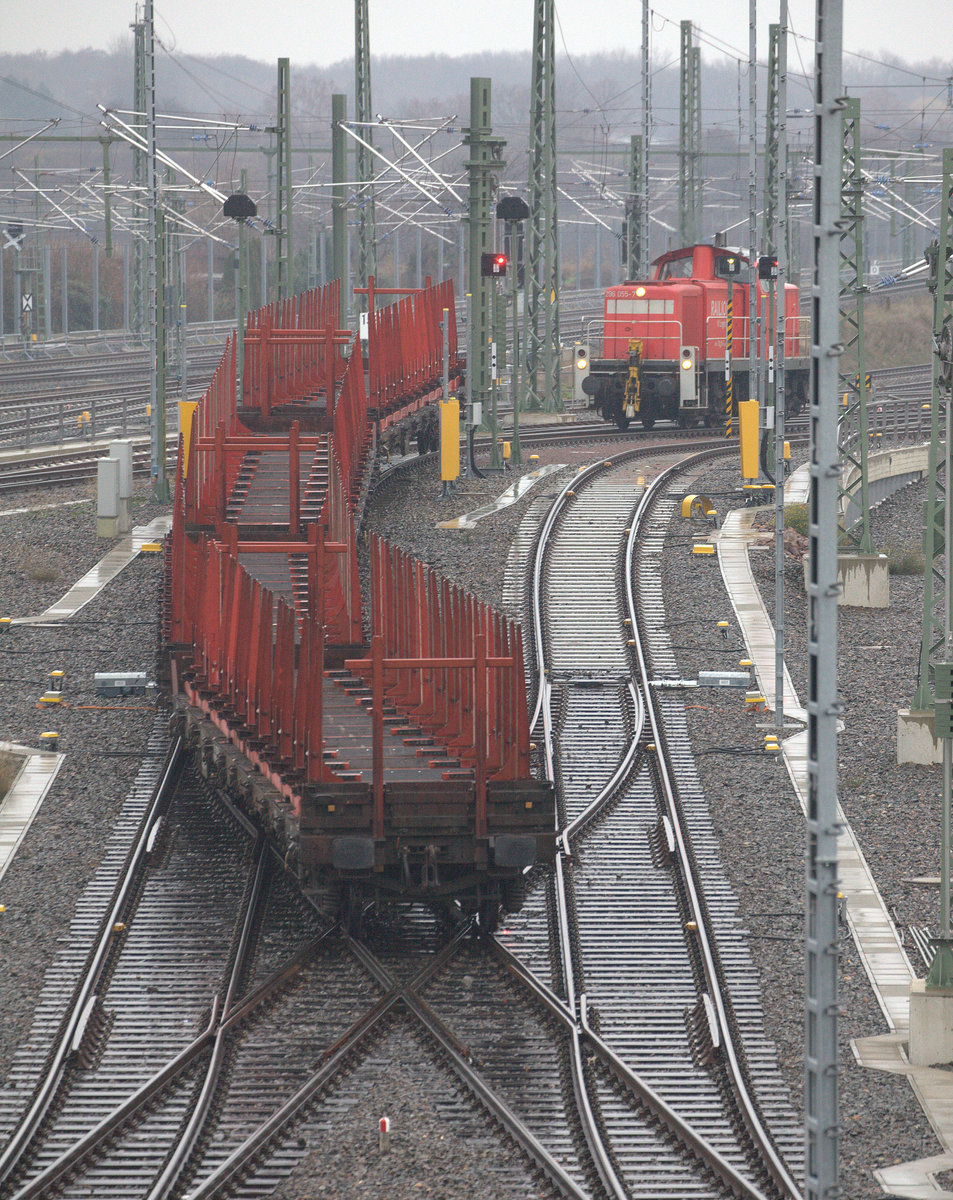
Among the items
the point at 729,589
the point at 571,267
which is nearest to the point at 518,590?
the point at 729,589

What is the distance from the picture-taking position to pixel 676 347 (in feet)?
121

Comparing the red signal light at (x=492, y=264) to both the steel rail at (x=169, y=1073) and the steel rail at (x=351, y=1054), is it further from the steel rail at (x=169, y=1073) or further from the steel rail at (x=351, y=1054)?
the steel rail at (x=169, y=1073)

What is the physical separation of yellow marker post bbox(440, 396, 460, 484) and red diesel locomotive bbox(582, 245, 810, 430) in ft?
28.1

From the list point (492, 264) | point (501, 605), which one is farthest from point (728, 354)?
point (501, 605)

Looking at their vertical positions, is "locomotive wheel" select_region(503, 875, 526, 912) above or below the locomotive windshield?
below

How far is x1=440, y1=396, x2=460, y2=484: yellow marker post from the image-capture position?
28.5 meters

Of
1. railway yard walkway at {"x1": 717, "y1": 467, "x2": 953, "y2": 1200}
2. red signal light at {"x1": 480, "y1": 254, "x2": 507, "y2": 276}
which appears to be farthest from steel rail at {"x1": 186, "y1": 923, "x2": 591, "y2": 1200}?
red signal light at {"x1": 480, "y1": 254, "x2": 507, "y2": 276}

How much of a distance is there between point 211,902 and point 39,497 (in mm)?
18309

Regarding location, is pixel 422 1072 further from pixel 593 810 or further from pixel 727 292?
pixel 727 292

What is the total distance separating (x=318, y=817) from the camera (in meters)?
11.8

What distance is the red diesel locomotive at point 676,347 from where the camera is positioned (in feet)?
120

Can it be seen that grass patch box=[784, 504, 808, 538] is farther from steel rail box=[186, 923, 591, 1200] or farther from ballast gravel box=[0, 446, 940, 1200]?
steel rail box=[186, 923, 591, 1200]

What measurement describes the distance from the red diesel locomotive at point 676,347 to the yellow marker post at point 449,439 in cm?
858

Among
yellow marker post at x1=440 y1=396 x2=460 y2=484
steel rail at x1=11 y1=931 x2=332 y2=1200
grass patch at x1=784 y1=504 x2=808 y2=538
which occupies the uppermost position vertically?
yellow marker post at x1=440 y1=396 x2=460 y2=484
